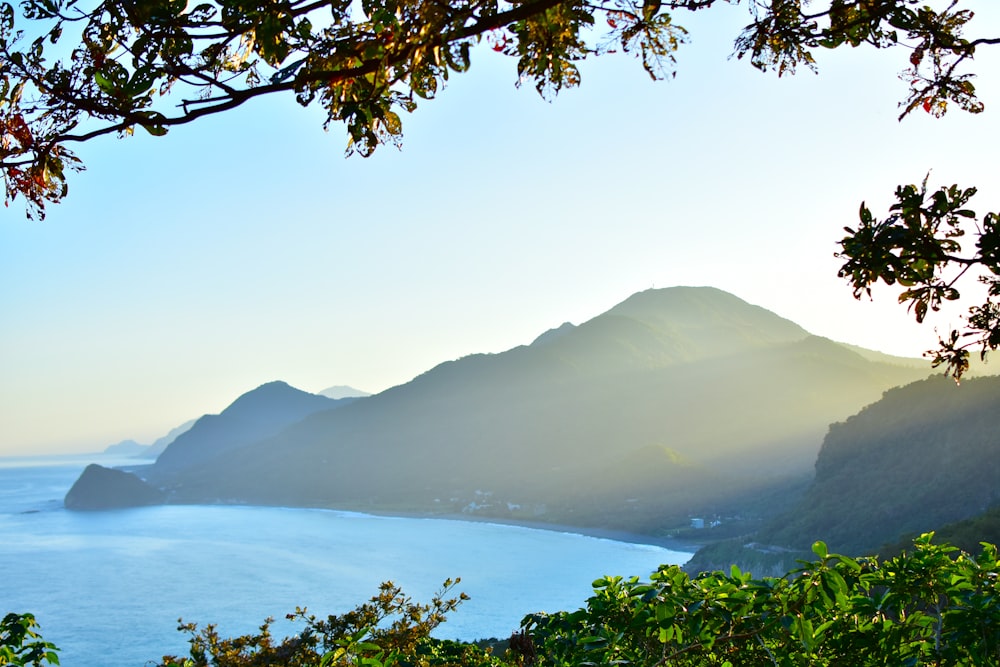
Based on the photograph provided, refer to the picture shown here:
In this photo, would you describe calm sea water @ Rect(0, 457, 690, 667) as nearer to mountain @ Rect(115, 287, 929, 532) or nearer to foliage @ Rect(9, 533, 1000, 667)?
mountain @ Rect(115, 287, 929, 532)

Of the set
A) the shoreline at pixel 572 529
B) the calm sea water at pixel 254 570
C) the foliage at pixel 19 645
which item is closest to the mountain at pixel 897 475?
the calm sea water at pixel 254 570

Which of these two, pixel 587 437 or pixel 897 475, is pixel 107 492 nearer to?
pixel 587 437

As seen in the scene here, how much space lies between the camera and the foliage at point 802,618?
2.89 metres

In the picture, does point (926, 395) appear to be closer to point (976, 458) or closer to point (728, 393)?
point (976, 458)

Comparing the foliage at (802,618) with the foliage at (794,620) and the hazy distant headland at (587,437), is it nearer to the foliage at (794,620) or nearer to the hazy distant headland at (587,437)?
the foliage at (794,620)

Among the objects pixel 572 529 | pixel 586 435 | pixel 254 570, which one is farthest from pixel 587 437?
pixel 254 570

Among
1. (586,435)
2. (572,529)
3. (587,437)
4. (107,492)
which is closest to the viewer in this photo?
(572,529)

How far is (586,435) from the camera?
135 m

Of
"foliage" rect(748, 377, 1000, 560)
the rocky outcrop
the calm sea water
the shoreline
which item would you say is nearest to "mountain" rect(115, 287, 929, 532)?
the shoreline

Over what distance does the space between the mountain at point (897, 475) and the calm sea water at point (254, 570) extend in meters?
12.5

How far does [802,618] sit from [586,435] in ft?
441

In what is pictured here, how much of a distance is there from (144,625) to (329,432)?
374ft

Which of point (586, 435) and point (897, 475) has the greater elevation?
point (586, 435)

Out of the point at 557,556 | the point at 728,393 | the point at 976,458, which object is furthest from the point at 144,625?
the point at 728,393
